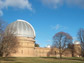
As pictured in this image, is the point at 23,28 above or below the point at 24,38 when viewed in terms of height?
above

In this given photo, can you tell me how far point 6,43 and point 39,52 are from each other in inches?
1532

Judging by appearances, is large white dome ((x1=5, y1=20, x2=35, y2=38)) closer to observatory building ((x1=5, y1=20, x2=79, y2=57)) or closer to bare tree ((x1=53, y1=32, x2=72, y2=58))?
observatory building ((x1=5, y1=20, x2=79, y2=57))

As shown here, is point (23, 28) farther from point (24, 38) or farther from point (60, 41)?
point (60, 41)

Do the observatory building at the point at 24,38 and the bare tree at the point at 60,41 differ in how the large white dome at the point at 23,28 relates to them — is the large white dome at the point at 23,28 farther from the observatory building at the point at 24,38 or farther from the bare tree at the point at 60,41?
the bare tree at the point at 60,41

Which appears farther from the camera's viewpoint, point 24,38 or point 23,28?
point 23,28

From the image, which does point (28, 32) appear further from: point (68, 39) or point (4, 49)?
point (4, 49)

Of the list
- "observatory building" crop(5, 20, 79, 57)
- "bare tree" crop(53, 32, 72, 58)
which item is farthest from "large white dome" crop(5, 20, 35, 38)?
"bare tree" crop(53, 32, 72, 58)

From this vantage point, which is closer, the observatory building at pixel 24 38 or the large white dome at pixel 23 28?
the observatory building at pixel 24 38

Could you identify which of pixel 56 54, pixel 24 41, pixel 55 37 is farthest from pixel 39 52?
pixel 55 37

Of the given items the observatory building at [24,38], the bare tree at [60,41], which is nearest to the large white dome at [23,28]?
the observatory building at [24,38]

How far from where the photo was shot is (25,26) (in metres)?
57.1

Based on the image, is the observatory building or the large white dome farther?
the large white dome

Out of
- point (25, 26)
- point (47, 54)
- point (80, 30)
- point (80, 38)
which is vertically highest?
point (25, 26)

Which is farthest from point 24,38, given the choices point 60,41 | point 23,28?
point 60,41
